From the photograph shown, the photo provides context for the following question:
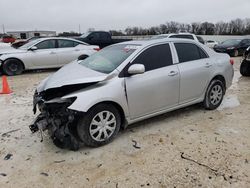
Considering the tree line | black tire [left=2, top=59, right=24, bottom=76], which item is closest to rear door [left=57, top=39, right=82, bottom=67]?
black tire [left=2, top=59, right=24, bottom=76]

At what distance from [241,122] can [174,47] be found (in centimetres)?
186

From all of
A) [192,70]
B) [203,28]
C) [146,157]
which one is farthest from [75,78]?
[203,28]

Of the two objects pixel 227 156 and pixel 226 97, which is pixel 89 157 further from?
pixel 226 97

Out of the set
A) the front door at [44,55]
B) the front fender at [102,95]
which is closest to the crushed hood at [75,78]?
the front fender at [102,95]

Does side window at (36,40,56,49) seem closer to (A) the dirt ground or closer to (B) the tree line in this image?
(A) the dirt ground

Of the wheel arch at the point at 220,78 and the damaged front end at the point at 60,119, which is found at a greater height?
the wheel arch at the point at 220,78

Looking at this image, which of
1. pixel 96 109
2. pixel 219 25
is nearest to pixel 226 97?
pixel 96 109

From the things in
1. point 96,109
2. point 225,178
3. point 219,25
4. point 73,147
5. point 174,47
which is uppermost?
point 219,25

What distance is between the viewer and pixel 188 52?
14.6ft

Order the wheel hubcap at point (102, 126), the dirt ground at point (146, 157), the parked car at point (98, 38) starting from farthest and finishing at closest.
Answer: the parked car at point (98, 38)
the wheel hubcap at point (102, 126)
the dirt ground at point (146, 157)

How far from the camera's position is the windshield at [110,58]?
3750mm

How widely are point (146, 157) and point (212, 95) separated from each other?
2.40 m

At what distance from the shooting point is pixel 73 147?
3.26m

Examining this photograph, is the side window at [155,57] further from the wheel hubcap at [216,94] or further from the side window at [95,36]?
the side window at [95,36]
